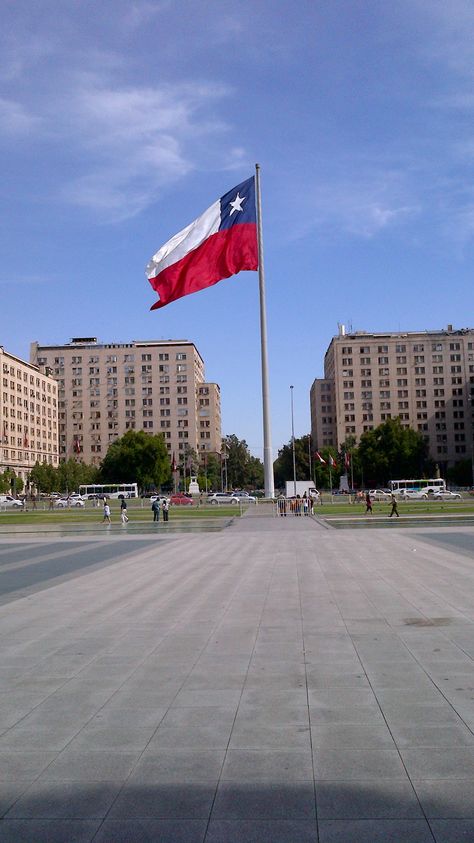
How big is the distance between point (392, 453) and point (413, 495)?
3000 cm

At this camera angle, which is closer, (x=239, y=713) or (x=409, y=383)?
(x=239, y=713)

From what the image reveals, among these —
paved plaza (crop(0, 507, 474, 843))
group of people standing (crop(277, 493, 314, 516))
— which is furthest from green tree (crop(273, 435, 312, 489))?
paved plaza (crop(0, 507, 474, 843))

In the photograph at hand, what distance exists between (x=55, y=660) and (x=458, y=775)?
508cm

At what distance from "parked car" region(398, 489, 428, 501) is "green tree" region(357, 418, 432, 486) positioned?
2722cm

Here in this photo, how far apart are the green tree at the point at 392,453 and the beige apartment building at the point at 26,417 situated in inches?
2076

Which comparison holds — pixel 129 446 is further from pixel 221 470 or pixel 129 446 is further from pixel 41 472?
pixel 221 470

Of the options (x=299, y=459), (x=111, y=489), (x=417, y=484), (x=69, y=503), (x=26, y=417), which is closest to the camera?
(x=69, y=503)

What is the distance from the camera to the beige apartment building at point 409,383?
461 ft

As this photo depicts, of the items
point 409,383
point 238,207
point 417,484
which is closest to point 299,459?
point 409,383

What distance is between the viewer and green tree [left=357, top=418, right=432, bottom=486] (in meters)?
118

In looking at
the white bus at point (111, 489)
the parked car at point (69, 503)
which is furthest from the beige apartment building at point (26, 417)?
the parked car at point (69, 503)

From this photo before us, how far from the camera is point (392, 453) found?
11806 centimetres

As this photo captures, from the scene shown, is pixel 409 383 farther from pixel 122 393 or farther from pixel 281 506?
pixel 281 506

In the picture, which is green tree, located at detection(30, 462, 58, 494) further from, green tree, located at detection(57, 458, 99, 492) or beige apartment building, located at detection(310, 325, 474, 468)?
beige apartment building, located at detection(310, 325, 474, 468)
